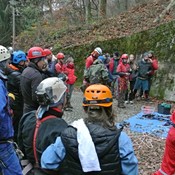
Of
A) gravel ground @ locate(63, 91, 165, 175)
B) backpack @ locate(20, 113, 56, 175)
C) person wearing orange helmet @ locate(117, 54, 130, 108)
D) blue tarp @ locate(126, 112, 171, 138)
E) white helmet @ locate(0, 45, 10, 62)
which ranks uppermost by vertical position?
white helmet @ locate(0, 45, 10, 62)

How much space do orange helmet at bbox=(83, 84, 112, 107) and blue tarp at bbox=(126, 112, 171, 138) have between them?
531 centimetres

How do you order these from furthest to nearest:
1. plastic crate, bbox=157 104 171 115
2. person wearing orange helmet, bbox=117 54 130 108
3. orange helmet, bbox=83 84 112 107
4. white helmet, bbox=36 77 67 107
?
person wearing orange helmet, bbox=117 54 130 108
plastic crate, bbox=157 104 171 115
white helmet, bbox=36 77 67 107
orange helmet, bbox=83 84 112 107

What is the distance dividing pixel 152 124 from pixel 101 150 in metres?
6.67

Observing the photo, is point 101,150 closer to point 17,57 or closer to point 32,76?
point 32,76

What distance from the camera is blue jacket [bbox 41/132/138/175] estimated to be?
243cm

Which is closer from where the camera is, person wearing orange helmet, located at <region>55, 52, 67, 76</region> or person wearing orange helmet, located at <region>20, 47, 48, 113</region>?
person wearing orange helmet, located at <region>20, 47, 48, 113</region>

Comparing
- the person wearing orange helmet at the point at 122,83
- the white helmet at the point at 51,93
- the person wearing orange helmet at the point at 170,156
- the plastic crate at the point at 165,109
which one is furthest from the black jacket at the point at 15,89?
the person wearing orange helmet at the point at 122,83

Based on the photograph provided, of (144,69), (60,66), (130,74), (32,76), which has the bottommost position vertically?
(130,74)

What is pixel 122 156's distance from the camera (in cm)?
243

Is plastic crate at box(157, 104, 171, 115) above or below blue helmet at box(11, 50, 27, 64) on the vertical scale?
below

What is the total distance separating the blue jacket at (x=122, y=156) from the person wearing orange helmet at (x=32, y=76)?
2.39 metres

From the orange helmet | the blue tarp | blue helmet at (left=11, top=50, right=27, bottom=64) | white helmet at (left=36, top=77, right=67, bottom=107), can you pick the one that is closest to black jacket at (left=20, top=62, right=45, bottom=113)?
blue helmet at (left=11, top=50, right=27, bottom=64)

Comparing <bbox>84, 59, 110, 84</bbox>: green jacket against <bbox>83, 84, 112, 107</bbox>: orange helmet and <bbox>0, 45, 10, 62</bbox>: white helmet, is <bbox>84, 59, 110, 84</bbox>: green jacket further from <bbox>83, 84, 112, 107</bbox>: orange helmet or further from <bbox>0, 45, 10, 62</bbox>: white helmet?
<bbox>83, 84, 112, 107</bbox>: orange helmet

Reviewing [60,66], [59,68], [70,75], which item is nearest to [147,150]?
[59,68]
